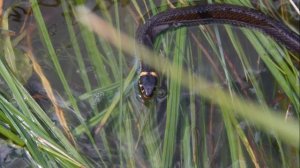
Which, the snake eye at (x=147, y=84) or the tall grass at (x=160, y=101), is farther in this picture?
the snake eye at (x=147, y=84)

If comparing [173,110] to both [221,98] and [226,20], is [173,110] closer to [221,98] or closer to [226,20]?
[221,98]

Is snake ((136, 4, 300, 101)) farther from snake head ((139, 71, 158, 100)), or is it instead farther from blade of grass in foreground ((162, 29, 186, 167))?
snake head ((139, 71, 158, 100))

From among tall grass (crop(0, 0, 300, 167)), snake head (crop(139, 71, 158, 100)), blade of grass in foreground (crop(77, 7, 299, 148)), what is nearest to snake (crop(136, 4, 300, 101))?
tall grass (crop(0, 0, 300, 167))

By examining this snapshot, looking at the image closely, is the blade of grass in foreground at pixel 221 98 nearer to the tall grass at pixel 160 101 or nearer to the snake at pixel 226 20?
the tall grass at pixel 160 101

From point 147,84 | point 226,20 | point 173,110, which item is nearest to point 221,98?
point 173,110

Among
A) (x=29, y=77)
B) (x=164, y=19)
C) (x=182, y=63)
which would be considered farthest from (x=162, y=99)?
(x=29, y=77)

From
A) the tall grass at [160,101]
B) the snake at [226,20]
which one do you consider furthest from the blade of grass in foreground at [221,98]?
the snake at [226,20]

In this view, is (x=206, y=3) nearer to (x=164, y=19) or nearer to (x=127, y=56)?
(x=164, y=19)
